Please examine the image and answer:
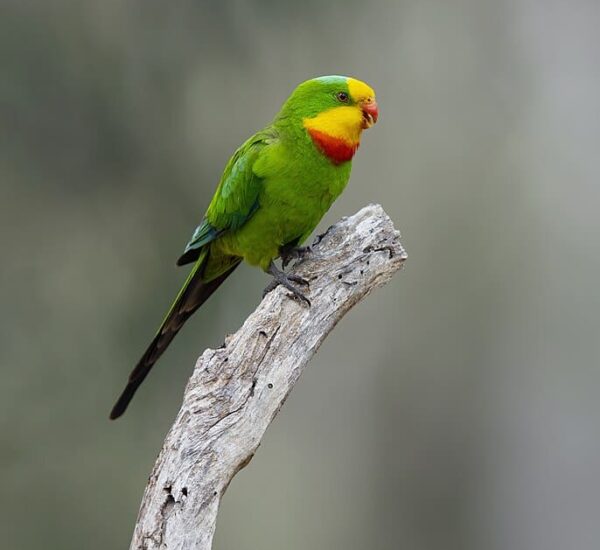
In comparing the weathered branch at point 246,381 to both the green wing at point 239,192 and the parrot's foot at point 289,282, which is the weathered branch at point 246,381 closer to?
the parrot's foot at point 289,282

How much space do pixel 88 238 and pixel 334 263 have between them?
2280 millimetres

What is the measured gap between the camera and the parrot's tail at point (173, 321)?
3.06 m

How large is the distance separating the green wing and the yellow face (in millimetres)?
189

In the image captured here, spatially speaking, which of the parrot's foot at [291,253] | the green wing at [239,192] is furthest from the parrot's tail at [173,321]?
the parrot's foot at [291,253]

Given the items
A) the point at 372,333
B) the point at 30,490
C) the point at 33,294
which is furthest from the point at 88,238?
the point at 372,333

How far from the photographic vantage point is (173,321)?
318 cm

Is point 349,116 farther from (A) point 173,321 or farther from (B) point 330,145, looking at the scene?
(A) point 173,321

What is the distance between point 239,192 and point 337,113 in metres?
0.42

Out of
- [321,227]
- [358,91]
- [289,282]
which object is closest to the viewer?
[289,282]

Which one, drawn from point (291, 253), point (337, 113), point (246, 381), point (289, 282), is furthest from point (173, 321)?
point (337, 113)

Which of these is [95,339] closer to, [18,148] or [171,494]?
[18,148]

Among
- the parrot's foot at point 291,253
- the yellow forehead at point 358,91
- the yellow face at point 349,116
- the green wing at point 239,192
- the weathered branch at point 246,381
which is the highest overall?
the yellow forehead at point 358,91

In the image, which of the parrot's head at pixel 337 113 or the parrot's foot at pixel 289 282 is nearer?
the parrot's foot at pixel 289 282

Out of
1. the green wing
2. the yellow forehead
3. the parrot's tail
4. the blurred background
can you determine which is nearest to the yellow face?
the yellow forehead
